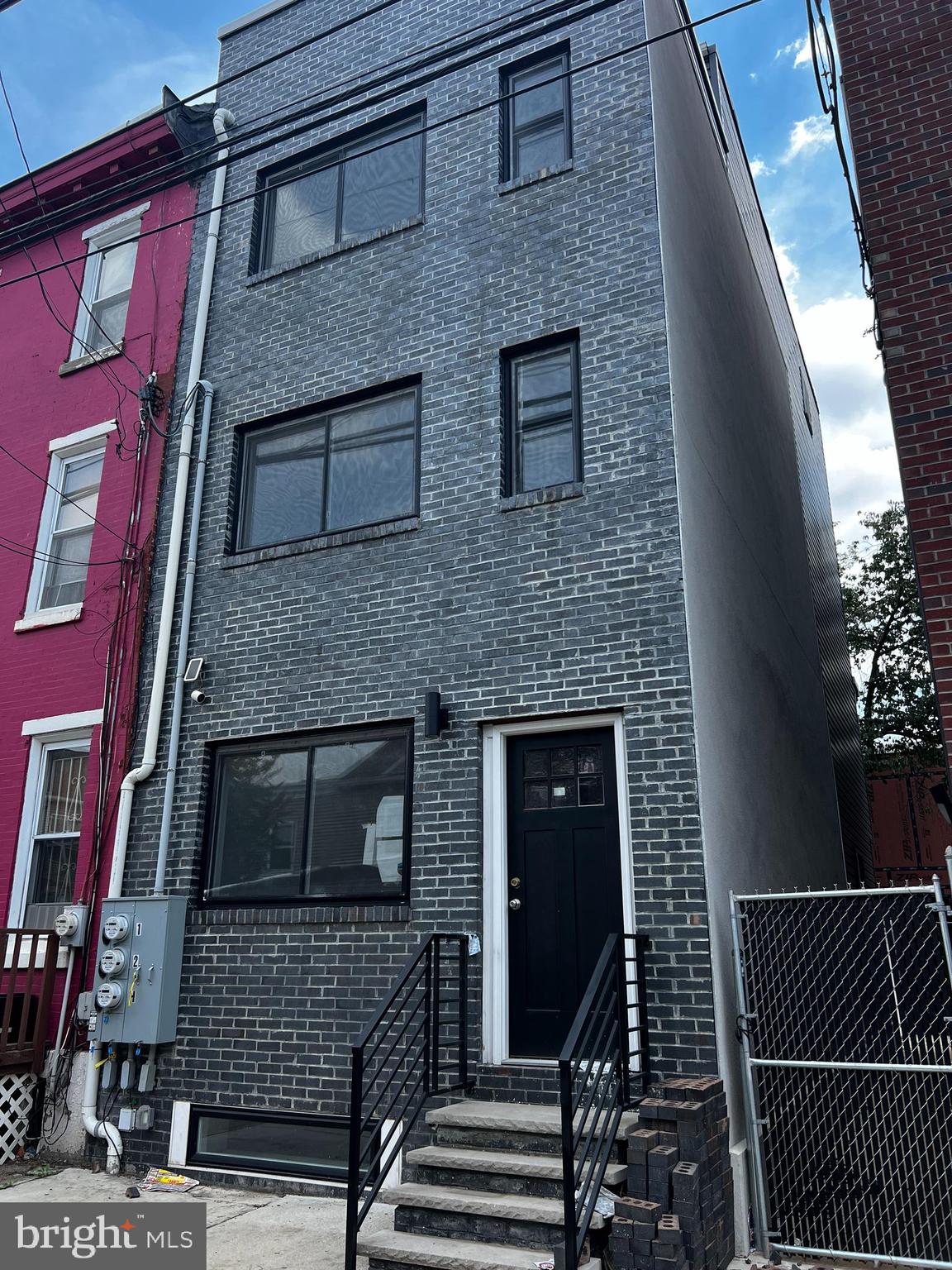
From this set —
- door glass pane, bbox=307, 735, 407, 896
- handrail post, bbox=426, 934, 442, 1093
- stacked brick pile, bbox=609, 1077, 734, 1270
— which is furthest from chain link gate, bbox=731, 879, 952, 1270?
door glass pane, bbox=307, 735, 407, 896

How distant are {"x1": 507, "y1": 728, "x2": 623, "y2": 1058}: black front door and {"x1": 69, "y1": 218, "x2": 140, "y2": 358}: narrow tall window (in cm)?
728

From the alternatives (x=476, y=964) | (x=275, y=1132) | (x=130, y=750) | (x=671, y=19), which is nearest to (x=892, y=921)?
(x=476, y=964)

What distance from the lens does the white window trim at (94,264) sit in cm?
1112

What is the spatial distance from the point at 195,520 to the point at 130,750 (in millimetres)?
2148

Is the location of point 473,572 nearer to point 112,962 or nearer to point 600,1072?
point 600,1072

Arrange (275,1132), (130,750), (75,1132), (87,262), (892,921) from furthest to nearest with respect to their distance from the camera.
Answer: (87,262) < (130,750) < (75,1132) < (275,1132) < (892,921)

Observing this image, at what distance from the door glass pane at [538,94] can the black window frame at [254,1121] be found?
818 cm

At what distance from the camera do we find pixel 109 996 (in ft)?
24.7

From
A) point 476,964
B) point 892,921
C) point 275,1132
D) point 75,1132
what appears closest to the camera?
point 892,921

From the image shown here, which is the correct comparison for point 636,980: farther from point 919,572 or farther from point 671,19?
point 671,19

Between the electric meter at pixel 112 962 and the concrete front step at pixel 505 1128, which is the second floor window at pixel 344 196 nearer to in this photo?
the electric meter at pixel 112 962

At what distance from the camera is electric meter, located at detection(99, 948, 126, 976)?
24.9 feet

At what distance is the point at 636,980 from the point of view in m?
5.85

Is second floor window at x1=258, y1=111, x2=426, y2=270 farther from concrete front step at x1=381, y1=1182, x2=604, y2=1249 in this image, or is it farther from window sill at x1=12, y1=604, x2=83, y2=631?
concrete front step at x1=381, y1=1182, x2=604, y2=1249
